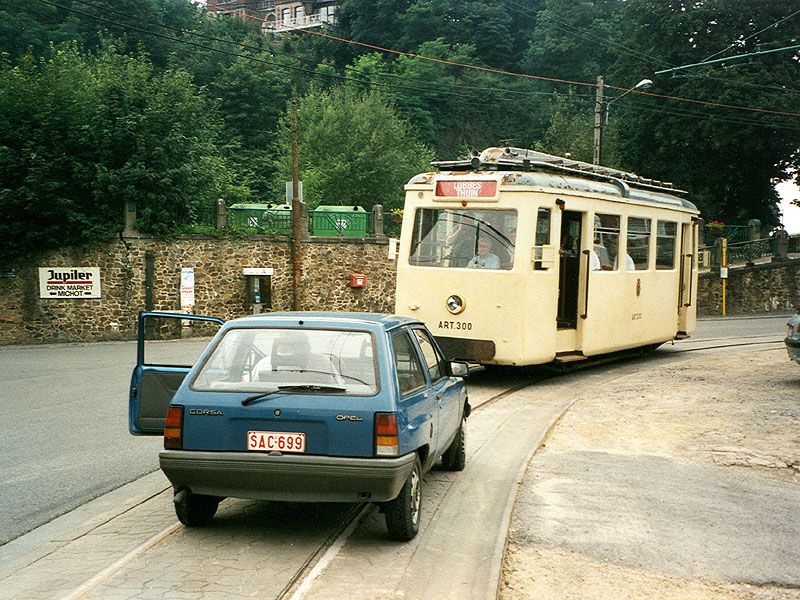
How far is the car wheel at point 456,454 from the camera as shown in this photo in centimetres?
801

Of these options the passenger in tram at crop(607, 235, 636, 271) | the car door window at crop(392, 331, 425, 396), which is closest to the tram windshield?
the passenger in tram at crop(607, 235, 636, 271)

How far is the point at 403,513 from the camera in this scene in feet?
18.9

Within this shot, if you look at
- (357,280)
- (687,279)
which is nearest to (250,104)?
(357,280)

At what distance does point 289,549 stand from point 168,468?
3.11 ft

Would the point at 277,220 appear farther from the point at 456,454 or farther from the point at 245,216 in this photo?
the point at 456,454

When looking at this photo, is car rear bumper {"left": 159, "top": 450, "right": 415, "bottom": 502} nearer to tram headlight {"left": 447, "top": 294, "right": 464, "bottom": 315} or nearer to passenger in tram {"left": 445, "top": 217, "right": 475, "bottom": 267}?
tram headlight {"left": 447, "top": 294, "right": 464, "bottom": 315}

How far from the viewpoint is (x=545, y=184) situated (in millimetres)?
13336

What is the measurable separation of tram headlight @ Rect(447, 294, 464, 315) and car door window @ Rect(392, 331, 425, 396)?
6.71m

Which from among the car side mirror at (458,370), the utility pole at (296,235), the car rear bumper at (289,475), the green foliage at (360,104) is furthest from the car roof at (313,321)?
the utility pole at (296,235)

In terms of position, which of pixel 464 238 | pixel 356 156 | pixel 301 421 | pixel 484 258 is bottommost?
pixel 301 421

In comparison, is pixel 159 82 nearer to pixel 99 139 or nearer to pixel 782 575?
pixel 99 139

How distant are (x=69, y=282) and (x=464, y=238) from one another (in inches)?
719

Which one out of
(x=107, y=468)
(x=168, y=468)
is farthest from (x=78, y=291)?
(x=168, y=468)

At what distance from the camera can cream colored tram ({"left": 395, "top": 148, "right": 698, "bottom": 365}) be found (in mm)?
13141
